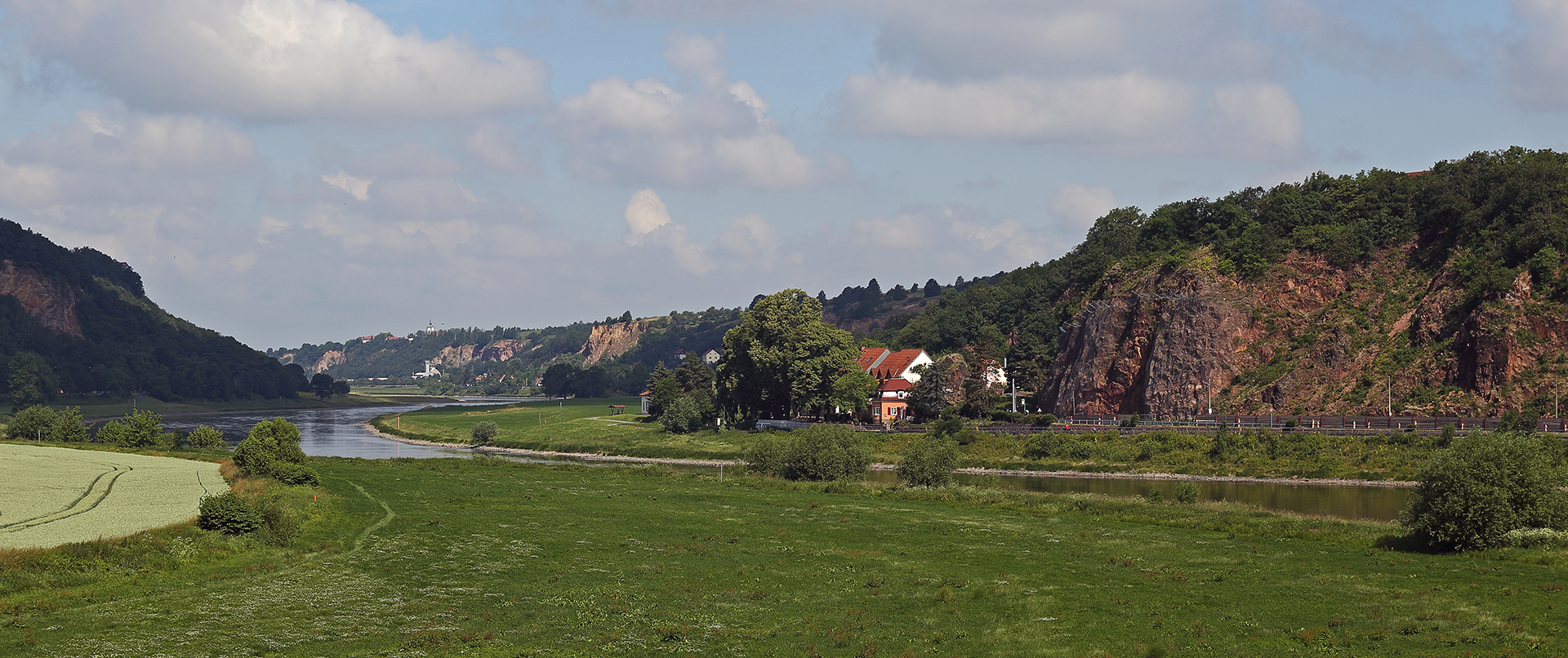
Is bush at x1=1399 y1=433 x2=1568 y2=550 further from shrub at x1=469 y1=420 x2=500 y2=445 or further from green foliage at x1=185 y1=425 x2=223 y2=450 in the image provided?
shrub at x1=469 y1=420 x2=500 y2=445

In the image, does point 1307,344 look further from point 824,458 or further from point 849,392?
point 824,458

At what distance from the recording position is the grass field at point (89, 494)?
102 feet

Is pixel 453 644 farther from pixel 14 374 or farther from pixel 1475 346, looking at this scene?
pixel 14 374

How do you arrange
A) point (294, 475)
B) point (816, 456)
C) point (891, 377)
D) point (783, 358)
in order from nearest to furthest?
point (294, 475) < point (816, 456) < point (783, 358) < point (891, 377)

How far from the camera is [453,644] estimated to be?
21.5 m

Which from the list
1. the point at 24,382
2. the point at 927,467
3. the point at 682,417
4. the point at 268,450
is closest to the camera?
the point at 268,450

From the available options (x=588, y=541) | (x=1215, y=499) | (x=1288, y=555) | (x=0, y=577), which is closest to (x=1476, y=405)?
(x=1215, y=499)

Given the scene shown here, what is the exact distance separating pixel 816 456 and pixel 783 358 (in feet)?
159

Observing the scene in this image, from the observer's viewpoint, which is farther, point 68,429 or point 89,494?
point 68,429

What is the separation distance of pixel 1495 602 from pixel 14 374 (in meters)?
224

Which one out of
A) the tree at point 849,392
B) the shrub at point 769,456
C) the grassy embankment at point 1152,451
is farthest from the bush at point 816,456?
the tree at point 849,392

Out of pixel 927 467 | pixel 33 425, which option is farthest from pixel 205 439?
pixel 927 467

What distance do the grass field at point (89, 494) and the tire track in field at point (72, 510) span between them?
0.08 feet

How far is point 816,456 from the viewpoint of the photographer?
6856 cm
